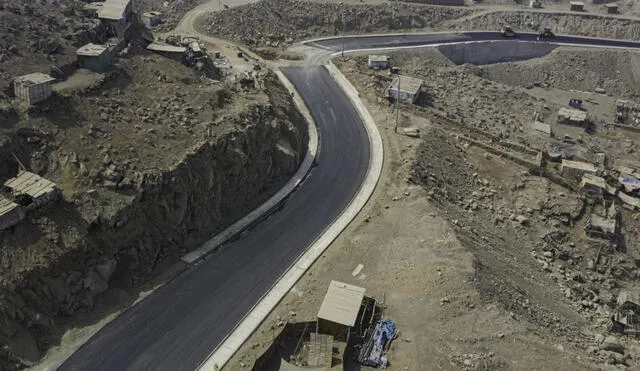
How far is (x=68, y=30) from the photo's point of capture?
51.8m

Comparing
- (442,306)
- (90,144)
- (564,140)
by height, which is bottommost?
(442,306)

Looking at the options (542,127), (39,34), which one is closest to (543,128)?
(542,127)

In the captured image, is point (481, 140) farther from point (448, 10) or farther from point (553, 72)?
point (448, 10)

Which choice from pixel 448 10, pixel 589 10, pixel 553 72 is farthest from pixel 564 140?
pixel 589 10

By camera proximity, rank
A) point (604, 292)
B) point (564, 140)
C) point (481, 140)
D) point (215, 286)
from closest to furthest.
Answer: point (215, 286), point (604, 292), point (481, 140), point (564, 140)

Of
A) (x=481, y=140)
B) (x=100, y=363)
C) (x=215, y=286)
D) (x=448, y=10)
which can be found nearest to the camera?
(x=100, y=363)

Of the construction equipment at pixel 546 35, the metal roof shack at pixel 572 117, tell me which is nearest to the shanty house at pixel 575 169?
the metal roof shack at pixel 572 117

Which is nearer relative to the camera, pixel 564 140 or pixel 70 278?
pixel 70 278

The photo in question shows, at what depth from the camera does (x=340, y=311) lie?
3522 cm

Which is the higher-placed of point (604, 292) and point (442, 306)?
point (442, 306)

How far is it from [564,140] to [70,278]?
2417 inches

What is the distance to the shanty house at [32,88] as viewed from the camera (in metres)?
41.2

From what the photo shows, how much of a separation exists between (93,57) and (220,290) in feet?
79.2

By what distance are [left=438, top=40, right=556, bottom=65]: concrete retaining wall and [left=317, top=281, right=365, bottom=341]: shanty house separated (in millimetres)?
62581
